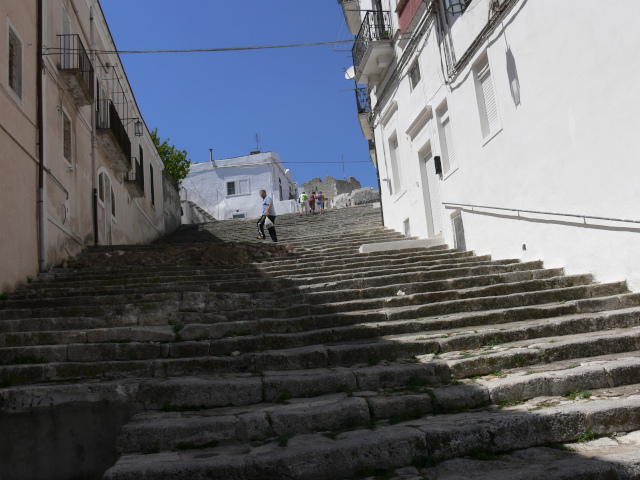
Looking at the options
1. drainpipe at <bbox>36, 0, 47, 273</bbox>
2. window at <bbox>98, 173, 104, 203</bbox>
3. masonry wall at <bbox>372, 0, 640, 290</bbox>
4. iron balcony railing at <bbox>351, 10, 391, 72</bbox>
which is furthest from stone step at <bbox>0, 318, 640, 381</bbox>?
iron balcony railing at <bbox>351, 10, 391, 72</bbox>

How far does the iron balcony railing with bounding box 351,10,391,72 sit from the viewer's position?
1466cm

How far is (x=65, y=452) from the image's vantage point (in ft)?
14.9

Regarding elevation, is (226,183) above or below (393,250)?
above

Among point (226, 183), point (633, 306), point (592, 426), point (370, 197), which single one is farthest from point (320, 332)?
point (226, 183)

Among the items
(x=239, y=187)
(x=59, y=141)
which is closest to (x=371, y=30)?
(x=59, y=141)

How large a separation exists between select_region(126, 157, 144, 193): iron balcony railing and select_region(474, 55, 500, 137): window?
10354 mm

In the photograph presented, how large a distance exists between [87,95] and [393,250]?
7.20 meters

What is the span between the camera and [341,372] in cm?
524

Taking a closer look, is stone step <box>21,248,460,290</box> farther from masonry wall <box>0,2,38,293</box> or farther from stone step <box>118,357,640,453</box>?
stone step <box>118,357,640,453</box>

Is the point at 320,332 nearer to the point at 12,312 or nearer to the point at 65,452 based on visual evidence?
the point at 65,452

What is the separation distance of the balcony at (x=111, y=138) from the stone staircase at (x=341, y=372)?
5720mm

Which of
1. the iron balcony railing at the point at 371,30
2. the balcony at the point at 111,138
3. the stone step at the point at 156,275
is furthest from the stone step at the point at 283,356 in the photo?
the iron balcony railing at the point at 371,30

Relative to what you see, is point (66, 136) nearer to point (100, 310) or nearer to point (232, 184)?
point (100, 310)

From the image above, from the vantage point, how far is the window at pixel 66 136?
459 inches
